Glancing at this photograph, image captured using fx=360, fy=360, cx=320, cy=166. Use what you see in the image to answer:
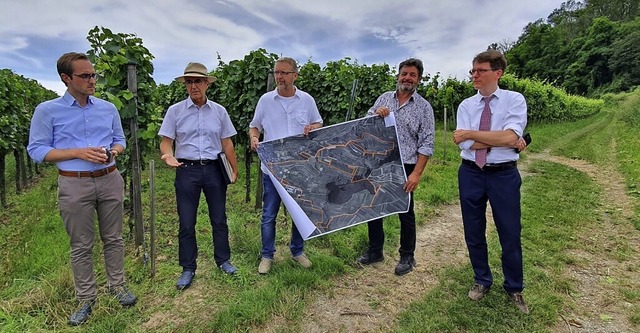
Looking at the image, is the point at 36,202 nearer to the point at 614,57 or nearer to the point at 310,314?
the point at 310,314

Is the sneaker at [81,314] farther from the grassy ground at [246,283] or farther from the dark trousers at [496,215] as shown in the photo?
the dark trousers at [496,215]

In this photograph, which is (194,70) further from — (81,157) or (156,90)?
(156,90)

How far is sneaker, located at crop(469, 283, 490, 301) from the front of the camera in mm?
3006

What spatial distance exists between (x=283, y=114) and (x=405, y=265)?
1876 mm

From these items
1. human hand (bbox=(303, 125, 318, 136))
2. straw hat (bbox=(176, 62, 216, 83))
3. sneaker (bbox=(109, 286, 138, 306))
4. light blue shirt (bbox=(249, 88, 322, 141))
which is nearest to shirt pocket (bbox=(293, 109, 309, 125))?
light blue shirt (bbox=(249, 88, 322, 141))

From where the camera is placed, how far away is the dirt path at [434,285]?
9.07 feet

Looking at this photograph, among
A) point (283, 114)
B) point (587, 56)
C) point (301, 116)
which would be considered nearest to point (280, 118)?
point (283, 114)

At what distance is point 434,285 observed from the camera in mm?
3334

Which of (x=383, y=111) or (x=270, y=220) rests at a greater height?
(x=383, y=111)

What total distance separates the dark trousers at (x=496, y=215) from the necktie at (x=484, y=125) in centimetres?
11

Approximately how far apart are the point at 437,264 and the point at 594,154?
397 inches

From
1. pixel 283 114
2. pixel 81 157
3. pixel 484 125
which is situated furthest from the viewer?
pixel 283 114

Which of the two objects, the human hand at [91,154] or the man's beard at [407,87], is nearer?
the human hand at [91,154]

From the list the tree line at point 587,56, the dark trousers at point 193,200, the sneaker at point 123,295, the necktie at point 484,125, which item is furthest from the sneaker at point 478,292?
the tree line at point 587,56
